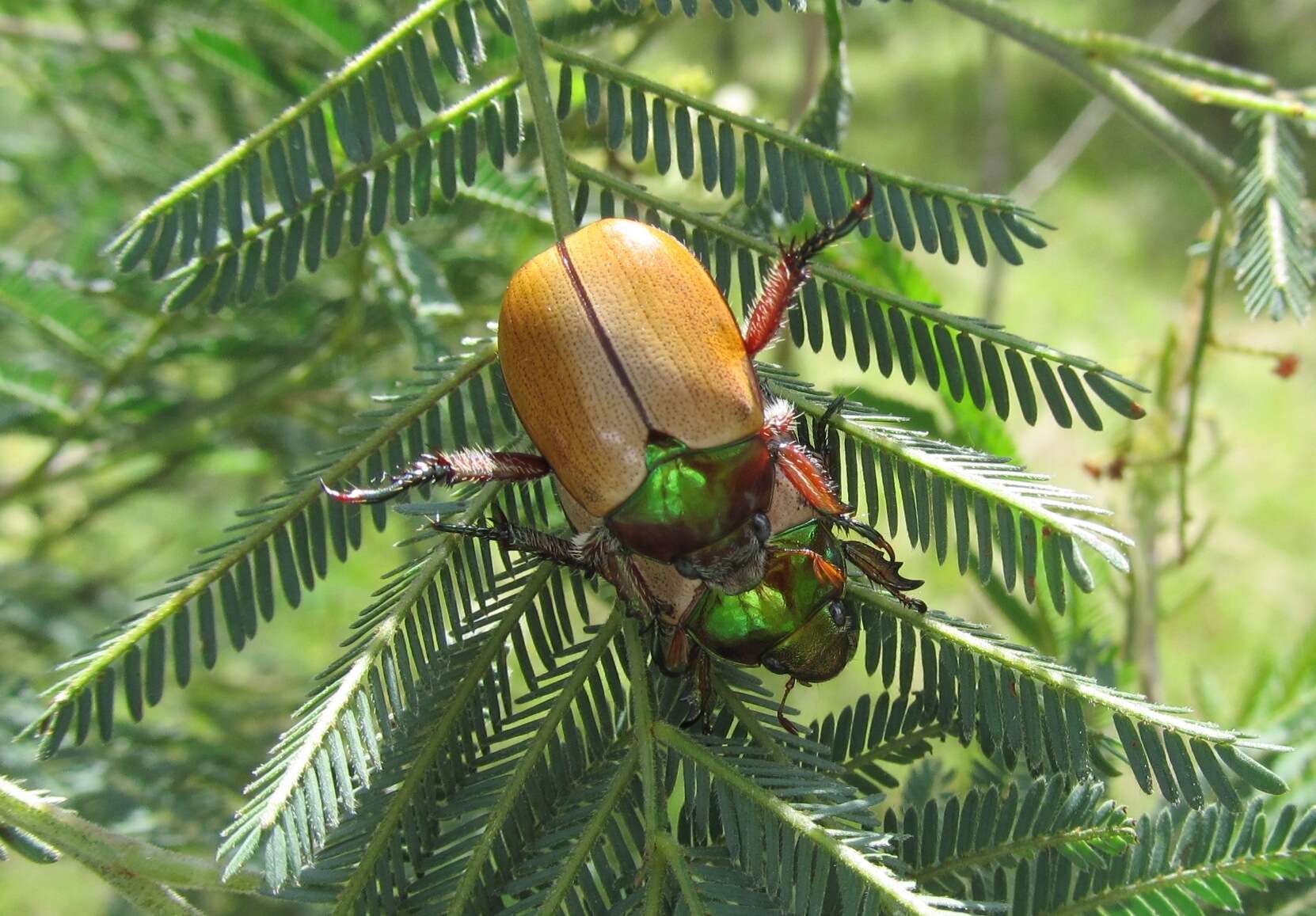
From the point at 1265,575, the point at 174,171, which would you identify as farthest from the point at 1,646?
the point at 1265,575

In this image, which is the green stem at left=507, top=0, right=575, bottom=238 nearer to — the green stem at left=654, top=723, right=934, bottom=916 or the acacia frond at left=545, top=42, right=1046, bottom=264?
the acacia frond at left=545, top=42, right=1046, bottom=264

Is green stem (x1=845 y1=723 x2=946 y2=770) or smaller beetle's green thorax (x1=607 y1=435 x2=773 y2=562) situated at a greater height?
smaller beetle's green thorax (x1=607 y1=435 x2=773 y2=562)

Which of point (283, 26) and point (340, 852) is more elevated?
point (283, 26)

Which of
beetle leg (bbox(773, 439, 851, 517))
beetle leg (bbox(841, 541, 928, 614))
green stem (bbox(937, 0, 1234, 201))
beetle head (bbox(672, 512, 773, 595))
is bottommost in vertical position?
beetle head (bbox(672, 512, 773, 595))

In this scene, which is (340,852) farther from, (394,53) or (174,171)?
(174,171)

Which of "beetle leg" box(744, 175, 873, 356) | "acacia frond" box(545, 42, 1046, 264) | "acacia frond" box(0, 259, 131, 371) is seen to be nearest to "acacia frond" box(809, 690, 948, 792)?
"beetle leg" box(744, 175, 873, 356)

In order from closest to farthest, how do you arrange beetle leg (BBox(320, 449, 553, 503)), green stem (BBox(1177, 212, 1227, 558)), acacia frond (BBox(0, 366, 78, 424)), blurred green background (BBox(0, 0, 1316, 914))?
beetle leg (BBox(320, 449, 553, 503)) < green stem (BBox(1177, 212, 1227, 558)) < blurred green background (BBox(0, 0, 1316, 914)) < acacia frond (BBox(0, 366, 78, 424))

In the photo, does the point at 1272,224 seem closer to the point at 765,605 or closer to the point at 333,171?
the point at 765,605

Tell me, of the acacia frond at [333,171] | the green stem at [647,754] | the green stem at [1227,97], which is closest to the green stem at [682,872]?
the green stem at [647,754]
